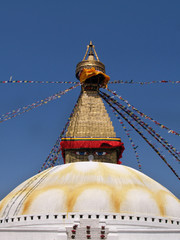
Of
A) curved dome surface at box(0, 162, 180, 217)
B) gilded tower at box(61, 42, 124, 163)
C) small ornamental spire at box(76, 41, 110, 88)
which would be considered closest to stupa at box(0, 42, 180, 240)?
curved dome surface at box(0, 162, 180, 217)

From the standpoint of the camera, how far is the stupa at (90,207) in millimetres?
11094

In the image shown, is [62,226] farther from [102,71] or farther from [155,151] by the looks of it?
[102,71]

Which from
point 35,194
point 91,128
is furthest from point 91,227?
point 91,128

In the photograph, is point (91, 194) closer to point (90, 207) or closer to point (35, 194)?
point (90, 207)

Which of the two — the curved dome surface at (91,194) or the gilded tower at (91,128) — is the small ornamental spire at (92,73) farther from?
the curved dome surface at (91,194)

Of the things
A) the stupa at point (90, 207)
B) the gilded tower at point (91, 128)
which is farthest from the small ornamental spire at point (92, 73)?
the stupa at point (90, 207)

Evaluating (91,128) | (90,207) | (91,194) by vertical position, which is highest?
(91,128)

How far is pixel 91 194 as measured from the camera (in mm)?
12102

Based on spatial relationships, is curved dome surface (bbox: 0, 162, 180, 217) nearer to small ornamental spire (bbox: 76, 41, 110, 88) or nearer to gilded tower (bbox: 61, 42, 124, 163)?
gilded tower (bbox: 61, 42, 124, 163)

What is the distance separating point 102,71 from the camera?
20.2 m

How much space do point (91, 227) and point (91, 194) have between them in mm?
1809

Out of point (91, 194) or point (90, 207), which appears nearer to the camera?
point (90, 207)

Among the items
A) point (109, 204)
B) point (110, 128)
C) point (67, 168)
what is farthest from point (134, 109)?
point (109, 204)

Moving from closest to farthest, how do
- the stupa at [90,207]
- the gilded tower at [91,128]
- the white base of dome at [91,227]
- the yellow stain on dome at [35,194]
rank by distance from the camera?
1. the white base of dome at [91,227]
2. the stupa at [90,207]
3. the yellow stain on dome at [35,194]
4. the gilded tower at [91,128]
